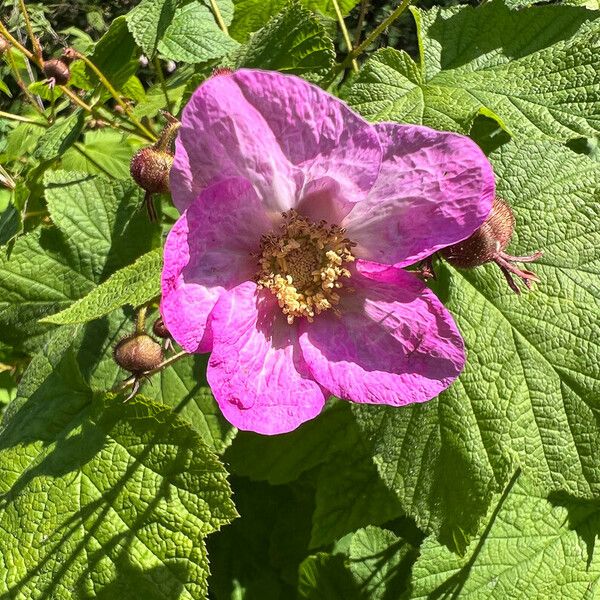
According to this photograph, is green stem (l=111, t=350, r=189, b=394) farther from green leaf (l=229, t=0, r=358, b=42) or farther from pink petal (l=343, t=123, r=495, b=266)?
green leaf (l=229, t=0, r=358, b=42)

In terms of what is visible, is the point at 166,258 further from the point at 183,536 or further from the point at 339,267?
the point at 183,536

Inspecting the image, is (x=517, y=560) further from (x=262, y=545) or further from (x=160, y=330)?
(x=160, y=330)

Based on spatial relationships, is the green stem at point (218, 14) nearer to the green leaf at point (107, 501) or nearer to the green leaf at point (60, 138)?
the green leaf at point (60, 138)

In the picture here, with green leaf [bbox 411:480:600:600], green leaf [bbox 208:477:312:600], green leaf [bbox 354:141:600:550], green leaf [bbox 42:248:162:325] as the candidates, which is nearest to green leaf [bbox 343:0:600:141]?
green leaf [bbox 354:141:600:550]

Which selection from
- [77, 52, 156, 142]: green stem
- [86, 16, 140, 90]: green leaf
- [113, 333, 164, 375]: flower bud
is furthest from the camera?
[86, 16, 140, 90]: green leaf

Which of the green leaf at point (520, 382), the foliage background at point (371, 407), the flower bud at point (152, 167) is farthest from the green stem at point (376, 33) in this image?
the flower bud at point (152, 167)
